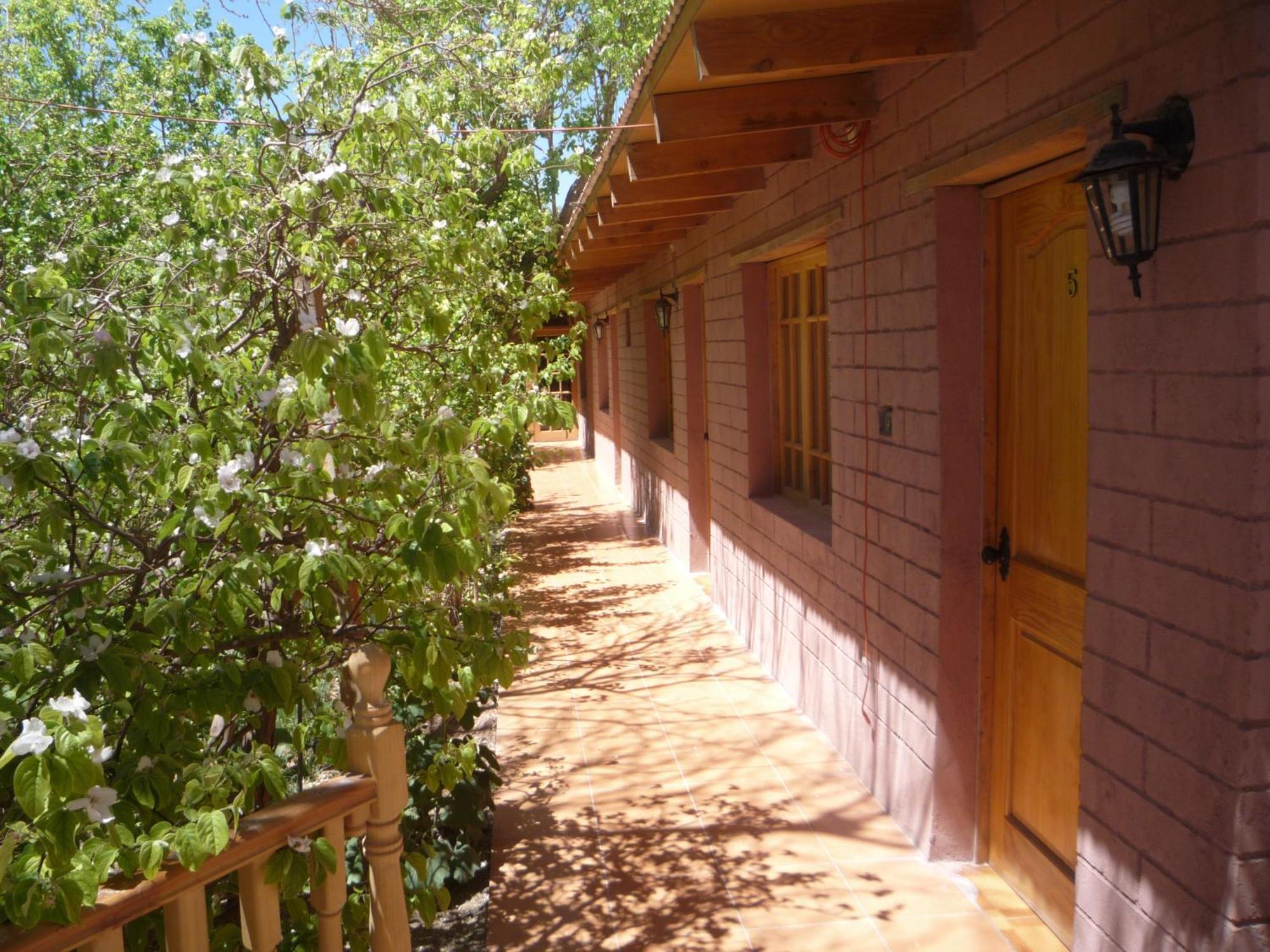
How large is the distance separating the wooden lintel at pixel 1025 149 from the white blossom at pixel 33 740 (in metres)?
2.45

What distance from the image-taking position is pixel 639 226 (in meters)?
7.88

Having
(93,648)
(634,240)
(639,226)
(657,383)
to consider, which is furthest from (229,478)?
(657,383)

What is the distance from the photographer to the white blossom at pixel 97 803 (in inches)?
66.9

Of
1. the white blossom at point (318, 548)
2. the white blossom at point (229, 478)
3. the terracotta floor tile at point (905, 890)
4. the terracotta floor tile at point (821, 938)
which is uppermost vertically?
the white blossom at point (229, 478)

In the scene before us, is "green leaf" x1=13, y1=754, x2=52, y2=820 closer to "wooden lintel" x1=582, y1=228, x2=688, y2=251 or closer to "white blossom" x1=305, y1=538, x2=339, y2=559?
"white blossom" x1=305, y1=538, x2=339, y2=559

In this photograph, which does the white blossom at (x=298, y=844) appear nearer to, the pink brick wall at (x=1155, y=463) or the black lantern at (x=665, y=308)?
the pink brick wall at (x=1155, y=463)

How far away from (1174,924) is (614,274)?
37.5 ft

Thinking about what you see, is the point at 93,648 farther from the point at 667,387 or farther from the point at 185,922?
the point at 667,387

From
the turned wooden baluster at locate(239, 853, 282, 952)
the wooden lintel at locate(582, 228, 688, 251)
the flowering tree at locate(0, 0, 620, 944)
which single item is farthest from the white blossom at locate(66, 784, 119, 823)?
the wooden lintel at locate(582, 228, 688, 251)

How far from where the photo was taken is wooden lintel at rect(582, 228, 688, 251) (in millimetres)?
8508

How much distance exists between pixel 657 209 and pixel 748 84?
2.78m

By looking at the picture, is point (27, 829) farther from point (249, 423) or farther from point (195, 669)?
point (249, 423)

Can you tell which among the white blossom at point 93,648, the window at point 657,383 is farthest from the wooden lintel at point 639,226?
the white blossom at point 93,648

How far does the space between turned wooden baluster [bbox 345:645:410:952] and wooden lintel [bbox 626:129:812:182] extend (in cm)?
332
